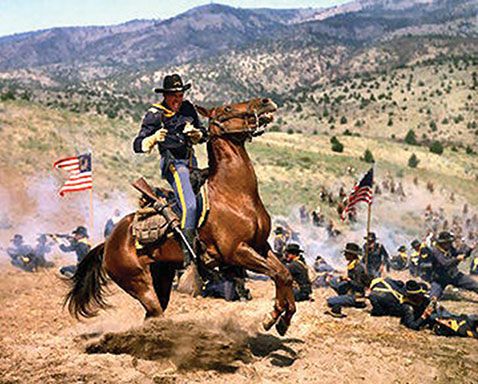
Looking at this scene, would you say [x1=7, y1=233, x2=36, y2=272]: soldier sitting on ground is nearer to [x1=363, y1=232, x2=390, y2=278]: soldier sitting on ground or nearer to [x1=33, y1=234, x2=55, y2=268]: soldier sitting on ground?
[x1=33, y1=234, x2=55, y2=268]: soldier sitting on ground

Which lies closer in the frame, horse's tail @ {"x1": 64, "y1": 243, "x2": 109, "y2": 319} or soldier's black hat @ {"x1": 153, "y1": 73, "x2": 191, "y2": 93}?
soldier's black hat @ {"x1": 153, "y1": 73, "x2": 191, "y2": 93}

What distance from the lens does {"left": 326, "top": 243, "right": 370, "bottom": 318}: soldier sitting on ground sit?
1182cm

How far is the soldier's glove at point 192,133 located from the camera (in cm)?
757

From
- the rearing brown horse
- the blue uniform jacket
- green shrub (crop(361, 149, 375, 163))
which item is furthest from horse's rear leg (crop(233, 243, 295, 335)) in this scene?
green shrub (crop(361, 149, 375, 163))

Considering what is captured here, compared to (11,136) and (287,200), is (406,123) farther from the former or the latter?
(11,136)

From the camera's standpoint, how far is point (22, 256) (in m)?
16.2

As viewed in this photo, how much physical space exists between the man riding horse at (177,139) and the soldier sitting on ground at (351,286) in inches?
192

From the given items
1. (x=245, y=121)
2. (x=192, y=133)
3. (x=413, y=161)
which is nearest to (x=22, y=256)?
(x=192, y=133)

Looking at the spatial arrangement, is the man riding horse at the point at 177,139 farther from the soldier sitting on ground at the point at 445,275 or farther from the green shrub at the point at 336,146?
the green shrub at the point at 336,146

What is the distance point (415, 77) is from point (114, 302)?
95080mm

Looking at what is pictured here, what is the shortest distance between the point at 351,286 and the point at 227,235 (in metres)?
5.45

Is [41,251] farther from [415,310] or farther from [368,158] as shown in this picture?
[368,158]

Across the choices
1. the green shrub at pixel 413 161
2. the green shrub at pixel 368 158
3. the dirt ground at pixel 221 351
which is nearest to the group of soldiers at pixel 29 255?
the dirt ground at pixel 221 351

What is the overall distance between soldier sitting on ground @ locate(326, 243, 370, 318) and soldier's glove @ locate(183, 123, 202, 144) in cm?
528
